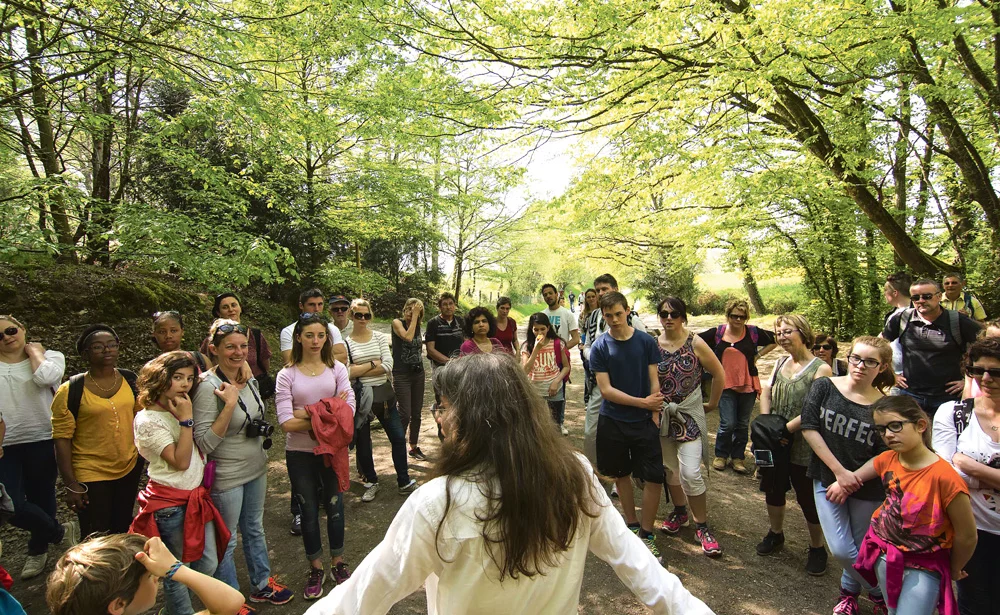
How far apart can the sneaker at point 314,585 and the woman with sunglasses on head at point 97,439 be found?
1.42m

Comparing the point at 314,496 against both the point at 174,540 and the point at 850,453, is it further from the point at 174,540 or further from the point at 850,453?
the point at 850,453

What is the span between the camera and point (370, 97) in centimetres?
736

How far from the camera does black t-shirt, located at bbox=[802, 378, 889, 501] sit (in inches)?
116

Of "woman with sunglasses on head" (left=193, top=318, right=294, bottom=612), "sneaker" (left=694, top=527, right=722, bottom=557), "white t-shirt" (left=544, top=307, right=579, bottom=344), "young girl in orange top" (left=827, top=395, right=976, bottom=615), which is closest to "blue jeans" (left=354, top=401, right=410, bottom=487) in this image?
"woman with sunglasses on head" (left=193, top=318, right=294, bottom=612)

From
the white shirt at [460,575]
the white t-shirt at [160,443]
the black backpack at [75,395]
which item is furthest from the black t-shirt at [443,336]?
the white shirt at [460,575]

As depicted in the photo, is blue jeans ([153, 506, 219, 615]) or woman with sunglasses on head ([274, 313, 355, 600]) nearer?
blue jeans ([153, 506, 219, 615])

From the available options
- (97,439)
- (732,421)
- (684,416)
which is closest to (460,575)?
(684,416)

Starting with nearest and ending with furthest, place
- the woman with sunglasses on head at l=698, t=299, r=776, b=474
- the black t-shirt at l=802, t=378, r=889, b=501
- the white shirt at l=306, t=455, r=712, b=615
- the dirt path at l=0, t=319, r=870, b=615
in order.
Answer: the white shirt at l=306, t=455, r=712, b=615 → the black t-shirt at l=802, t=378, r=889, b=501 → the dirt path at l=0, t=319, r=870, b=615 → the woman with sunglasses on head at l=698, t=299, r=776, b=474

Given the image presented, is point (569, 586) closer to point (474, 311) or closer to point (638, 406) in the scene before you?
point (638, 406)

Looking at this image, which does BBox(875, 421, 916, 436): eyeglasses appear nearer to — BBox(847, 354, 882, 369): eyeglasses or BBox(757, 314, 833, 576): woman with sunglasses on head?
BBox(847, 354, 882, 369): eyeglasses

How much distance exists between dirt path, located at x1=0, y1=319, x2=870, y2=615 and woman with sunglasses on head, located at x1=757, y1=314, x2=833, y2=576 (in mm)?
160

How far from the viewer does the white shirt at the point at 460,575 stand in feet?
4.07

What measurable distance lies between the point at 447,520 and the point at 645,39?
6824 mm

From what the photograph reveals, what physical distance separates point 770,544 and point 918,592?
1477 millimetres
